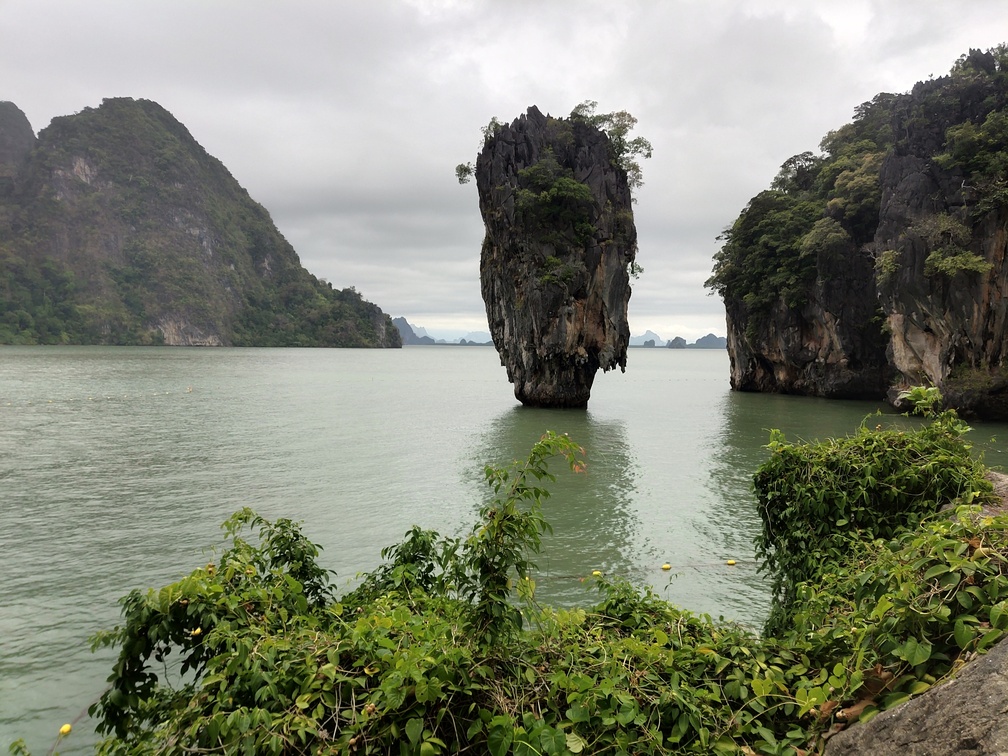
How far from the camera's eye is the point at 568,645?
131 inches

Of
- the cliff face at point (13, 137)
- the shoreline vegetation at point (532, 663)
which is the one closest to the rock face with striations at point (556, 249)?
the shoreline vegetation at point (532, 663)

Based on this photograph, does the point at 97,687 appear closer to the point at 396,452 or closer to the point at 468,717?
the point at 468,717

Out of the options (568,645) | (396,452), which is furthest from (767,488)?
(396,452)

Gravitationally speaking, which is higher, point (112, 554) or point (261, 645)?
point (261, 645)

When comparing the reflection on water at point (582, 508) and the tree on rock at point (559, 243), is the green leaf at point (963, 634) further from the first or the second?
the tree on rock at point (559, 243)

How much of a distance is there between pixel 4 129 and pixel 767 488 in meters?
197

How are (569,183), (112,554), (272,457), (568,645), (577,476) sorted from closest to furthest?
(568,645) < (112,554) < (577,476) < (272,457) < (569,183)

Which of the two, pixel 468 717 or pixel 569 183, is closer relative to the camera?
pixel 468 717

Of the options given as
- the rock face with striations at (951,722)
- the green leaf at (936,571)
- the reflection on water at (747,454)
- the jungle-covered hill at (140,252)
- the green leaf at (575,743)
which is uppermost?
the jungle-covered hill at (140,252)

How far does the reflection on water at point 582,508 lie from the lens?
862cm

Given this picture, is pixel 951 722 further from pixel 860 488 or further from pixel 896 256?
pixel 896 256

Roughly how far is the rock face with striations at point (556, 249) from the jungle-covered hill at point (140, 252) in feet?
363

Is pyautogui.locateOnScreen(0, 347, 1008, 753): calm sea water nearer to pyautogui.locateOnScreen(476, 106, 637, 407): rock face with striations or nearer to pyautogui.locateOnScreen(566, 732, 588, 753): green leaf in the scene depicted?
pyautogui.locateOnScreen(476, 106, 637, 407): rock face with striations

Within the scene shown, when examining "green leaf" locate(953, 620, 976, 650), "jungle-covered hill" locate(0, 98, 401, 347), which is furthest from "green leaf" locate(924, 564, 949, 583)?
"jungle-covered hill" locate(0, 98, 401, 347)
